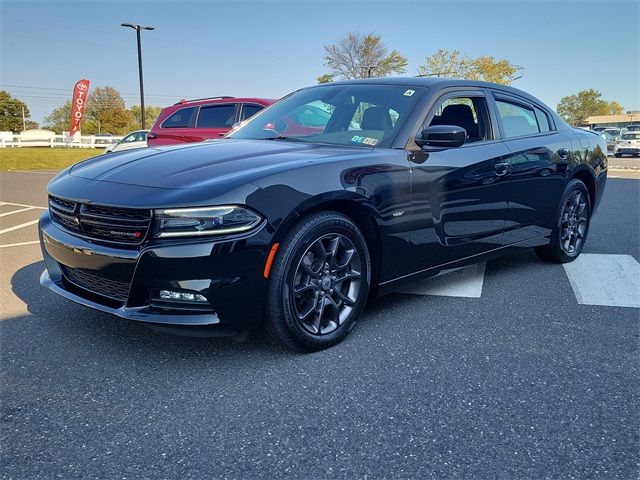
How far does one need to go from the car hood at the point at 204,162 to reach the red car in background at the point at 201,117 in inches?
261

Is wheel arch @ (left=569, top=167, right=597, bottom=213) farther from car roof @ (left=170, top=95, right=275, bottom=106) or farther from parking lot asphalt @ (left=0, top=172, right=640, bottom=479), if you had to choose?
car roof @ (left=170, top=95, right=275, bottom=106)

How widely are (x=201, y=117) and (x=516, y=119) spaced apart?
23.9ft

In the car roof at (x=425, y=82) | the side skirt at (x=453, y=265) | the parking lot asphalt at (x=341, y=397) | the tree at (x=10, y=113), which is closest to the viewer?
the parking lot asphalt at (x=341, y=397)

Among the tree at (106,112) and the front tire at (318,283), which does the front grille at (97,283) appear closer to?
the front tire at (318,283)

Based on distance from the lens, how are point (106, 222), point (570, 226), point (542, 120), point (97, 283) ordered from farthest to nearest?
point (570, 226)
point (542, 120)
point (97, 283)
point (106, 222)

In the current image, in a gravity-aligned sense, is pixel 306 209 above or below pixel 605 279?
above

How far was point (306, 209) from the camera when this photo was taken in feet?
9.07

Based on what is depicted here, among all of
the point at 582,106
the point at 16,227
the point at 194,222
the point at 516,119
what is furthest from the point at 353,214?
the point at 582,106

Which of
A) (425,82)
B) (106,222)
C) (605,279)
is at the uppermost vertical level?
(425,82)

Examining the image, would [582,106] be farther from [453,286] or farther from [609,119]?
[453,286]

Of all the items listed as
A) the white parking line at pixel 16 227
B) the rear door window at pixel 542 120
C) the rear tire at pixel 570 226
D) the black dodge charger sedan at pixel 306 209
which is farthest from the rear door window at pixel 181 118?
the rear tire at pixel 570 226

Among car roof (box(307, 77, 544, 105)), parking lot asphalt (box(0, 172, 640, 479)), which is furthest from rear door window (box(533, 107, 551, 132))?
parking lot asphalt (box(0, 172, 640, 479))

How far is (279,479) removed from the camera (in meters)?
1.88

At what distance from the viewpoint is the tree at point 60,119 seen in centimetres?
12381
